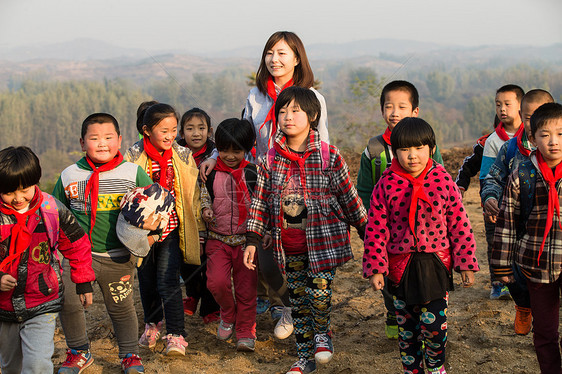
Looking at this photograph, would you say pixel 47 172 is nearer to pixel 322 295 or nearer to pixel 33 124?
pixel 33 124

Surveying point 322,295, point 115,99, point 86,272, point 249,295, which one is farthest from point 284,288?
point 115,99

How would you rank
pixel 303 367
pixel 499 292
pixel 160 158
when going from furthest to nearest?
pixel 499 292 → pixel 160 158 → pixel 303 367

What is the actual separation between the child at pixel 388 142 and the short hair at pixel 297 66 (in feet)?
2.14

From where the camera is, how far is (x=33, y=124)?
25688mm

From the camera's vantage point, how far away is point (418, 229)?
8.99 feet

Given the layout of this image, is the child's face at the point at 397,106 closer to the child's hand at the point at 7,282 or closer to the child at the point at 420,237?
the child at the point at 420,237

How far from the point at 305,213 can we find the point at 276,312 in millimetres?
1450

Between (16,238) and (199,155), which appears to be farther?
(199,155)

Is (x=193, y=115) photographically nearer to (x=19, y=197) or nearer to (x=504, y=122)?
(x=19, y=197)

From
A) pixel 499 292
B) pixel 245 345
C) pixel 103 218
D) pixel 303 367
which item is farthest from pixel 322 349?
pixel 499 292

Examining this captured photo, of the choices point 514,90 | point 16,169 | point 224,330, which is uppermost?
point 514,90

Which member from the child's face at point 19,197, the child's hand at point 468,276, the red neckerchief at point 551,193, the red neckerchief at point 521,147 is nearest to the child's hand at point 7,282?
the child's face at point 19,197

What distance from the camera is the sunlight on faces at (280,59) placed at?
3.83 metres

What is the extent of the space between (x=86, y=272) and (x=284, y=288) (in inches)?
62.2
